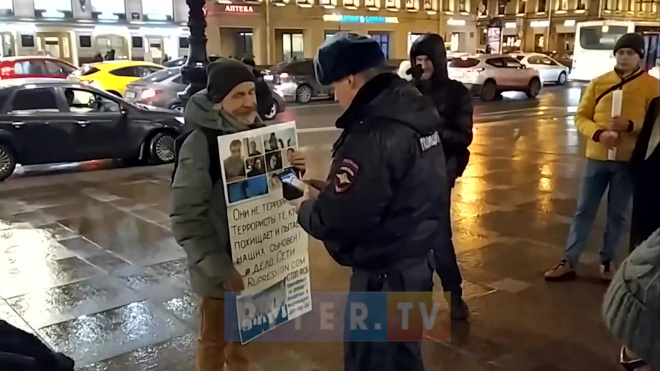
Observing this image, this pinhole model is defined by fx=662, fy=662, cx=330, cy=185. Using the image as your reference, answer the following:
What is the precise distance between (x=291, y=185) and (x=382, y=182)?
73 cm

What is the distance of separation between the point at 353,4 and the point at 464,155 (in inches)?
1555

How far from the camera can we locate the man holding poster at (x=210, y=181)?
2969 mm

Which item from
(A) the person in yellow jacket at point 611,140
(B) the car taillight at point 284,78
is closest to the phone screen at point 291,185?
(A) the person in yellow jacket at point 611,140

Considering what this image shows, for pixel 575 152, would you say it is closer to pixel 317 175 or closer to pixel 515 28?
pixel 317 175

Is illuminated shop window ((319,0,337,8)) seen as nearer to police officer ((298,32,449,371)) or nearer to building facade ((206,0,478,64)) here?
building facade ((206,0,478,64))

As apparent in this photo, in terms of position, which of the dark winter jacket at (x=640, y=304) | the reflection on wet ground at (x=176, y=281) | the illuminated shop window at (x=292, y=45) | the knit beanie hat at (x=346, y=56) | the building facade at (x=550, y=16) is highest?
the building facade at (x=550, y=16)

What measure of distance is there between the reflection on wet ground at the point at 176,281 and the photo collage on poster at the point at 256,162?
1531 millimetres

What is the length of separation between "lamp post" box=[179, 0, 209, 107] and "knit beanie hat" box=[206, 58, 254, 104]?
393 centimetres

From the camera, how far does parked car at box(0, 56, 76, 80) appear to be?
20031 millimetres

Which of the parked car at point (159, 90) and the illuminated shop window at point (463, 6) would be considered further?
the illuminated shop window at point (463, 6)

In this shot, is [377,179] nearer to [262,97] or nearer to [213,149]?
[213,149]

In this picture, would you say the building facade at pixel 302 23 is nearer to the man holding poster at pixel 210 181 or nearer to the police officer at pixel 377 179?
the man holding poster at pixel 210 181

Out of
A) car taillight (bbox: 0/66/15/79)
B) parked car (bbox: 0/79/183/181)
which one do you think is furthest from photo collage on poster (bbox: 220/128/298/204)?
car taillight (bbox: 0/66/15/79)

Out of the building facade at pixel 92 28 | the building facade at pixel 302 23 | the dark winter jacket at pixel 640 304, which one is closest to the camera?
the dark winter jacket at pixel 640 304
